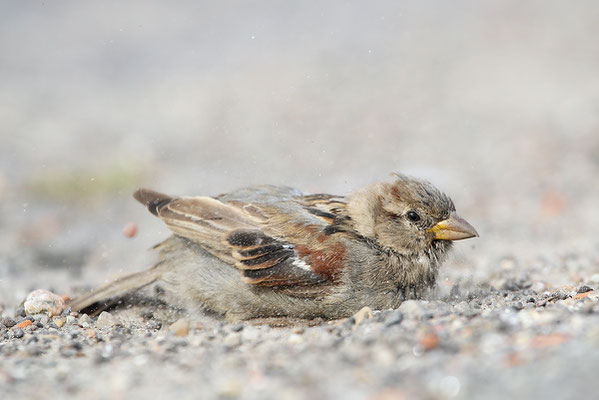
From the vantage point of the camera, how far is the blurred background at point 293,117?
826 centimetres

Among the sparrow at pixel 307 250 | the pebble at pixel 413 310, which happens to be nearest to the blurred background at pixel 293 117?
the sparrow at pixel 307 250

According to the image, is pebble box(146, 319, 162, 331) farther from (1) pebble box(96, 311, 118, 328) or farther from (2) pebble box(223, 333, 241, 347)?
(2) pebble box(223, 333, 241, 347)

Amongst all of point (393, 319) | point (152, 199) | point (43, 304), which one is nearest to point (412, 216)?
point (393, 319)

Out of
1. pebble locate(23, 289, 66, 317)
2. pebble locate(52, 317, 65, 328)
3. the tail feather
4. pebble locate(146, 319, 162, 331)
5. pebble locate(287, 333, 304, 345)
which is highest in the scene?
the tail feather

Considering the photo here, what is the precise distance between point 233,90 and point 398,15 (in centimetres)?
483

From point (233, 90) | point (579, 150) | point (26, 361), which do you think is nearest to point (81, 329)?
point (26, 361)

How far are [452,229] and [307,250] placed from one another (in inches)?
40.2

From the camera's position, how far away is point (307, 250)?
5234 mm

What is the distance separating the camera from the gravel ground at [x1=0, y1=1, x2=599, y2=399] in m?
3.48

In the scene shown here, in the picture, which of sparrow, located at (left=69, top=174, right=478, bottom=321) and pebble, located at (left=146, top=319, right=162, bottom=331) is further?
pebble, located at (left=146, top=319, right=162, bottom=331)

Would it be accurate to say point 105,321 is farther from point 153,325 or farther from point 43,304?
point 43,304

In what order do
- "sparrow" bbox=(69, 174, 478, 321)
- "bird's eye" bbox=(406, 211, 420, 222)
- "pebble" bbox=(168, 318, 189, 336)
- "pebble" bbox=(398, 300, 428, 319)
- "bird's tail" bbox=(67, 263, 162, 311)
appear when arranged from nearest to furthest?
"pebble" bbox=(398, 300, 428, 319)
"pebble" bbox=(168, 318, 189, 336)
"sparrow" bbox=(69, 174, 478, 321)
"bird's eye" bbox=(406, 211, 420, 222)
"bird's tail" bbox=(67, 263, 162, 311)

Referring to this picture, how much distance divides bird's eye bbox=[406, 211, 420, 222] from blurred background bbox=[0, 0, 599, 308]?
1.82 ft

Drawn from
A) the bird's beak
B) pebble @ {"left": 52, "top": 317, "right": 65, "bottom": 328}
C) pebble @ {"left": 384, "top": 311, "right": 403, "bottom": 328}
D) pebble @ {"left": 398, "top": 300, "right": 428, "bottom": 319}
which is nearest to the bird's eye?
the bird's beak
